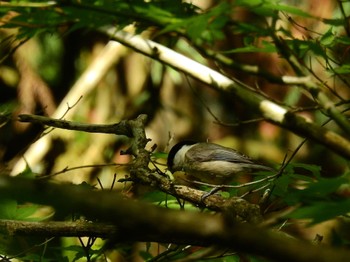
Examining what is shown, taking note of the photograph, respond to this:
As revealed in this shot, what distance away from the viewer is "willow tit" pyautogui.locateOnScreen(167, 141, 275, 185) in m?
3.19

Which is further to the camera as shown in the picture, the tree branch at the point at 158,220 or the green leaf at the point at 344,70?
the green leaf at the point at 344,70

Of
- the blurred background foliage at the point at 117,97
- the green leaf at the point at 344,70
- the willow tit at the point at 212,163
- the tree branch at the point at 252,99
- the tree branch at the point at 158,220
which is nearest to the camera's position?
the tree branch at the point at 158,220

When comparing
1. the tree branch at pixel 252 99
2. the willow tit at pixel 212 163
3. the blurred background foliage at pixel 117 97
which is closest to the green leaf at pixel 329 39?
the tree branch at pixel 252 99

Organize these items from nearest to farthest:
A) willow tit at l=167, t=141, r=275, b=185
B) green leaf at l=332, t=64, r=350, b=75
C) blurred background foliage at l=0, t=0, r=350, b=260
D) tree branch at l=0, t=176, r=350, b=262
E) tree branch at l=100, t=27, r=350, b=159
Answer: tree branch at l=0, t=176, r=350, b=262 → tree branch at l=100, t=27, r=350, b=159 → green leaf at l=332, t=64, r=350, b=75 → willow tit at l=167, t=141, r=275, b=185 → blurred background foliage at l=0, t=0, r=350, b=260

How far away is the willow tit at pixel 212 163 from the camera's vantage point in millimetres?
3188

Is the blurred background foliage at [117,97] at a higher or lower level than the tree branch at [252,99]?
lower

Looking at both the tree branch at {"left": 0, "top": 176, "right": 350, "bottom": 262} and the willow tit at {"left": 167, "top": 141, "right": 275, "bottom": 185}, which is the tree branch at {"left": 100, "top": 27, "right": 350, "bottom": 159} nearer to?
the tree branch at {"left": 0, "top": 176, "right": 350, "bottom": 262}

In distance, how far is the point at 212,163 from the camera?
322 cm

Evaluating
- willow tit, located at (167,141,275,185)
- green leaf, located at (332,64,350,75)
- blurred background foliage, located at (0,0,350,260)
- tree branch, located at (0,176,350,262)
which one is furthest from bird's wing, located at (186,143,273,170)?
tree branch, located at (0,176,350,262)

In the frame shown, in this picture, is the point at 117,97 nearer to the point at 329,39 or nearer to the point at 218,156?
the point at 218,156

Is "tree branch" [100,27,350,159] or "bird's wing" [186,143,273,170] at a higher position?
"tree branch" [100,27,350,159]

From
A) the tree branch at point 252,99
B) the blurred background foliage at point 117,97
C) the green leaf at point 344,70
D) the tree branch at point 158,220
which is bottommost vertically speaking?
the blurred background foliage at point 117,97

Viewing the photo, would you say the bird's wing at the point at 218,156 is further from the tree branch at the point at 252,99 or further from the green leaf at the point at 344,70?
the green leaf at the point at 344,70

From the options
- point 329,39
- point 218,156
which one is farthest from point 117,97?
point 329,39
